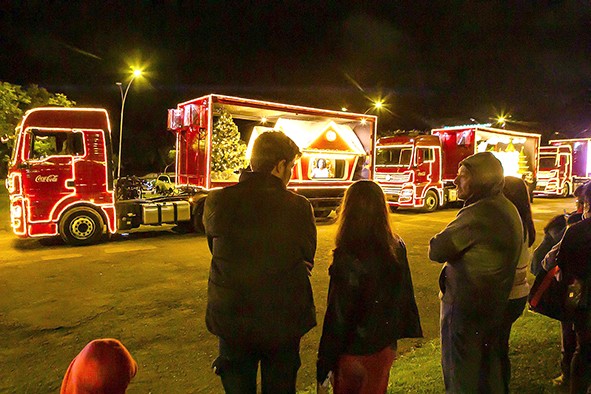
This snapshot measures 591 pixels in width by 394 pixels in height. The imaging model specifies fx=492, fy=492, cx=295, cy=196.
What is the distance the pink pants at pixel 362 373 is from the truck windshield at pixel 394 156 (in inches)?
614

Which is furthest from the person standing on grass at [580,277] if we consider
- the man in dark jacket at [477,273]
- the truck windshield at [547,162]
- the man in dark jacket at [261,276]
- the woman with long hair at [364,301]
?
the truck windshield at [547,162]

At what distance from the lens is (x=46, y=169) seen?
32.2 feet

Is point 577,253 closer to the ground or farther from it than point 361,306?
farther from it

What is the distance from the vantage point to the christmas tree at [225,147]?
40.6ft

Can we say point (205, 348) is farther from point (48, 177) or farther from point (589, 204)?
point (48, 177)

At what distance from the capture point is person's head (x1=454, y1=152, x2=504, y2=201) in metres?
2.93

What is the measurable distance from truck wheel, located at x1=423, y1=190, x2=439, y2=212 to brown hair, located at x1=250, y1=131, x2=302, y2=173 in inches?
626

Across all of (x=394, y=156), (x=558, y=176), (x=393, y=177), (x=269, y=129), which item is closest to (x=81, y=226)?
(x=269, y=129)

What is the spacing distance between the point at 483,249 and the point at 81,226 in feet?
30.3

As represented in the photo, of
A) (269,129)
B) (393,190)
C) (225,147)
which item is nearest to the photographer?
(225,147)

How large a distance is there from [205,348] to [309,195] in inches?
372

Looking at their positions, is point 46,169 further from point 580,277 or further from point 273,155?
point 580,277

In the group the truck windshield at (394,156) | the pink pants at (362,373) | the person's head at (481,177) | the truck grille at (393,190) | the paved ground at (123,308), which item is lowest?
the paved ground at (123,308)

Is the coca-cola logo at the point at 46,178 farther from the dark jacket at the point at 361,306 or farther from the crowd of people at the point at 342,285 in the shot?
the dark jacket at the point at 361,306
